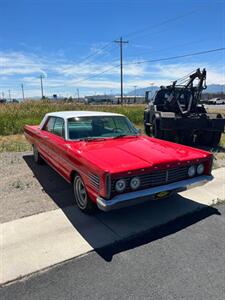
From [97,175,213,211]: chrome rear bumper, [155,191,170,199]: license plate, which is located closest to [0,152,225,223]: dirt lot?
[97,175,213,211]: chrome rear bumper

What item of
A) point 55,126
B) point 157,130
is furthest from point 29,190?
point 157,130

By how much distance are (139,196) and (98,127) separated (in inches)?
75.9

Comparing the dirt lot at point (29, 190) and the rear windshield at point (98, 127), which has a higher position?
the rear windshield at point (98, 127)

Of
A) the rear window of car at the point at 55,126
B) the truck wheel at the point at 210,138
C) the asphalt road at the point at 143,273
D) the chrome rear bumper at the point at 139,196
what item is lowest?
the asphalt road at the point at 143,273

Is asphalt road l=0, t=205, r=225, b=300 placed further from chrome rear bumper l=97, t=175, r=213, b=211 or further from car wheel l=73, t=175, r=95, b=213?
car wheel l=73, t=175, r=95, b=213

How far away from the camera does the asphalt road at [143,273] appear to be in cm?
235

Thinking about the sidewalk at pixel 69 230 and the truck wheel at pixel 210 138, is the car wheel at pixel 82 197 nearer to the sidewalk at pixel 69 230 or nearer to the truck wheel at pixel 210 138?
the sidewalk at pixel 69 230

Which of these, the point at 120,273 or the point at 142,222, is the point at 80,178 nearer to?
the point at 142,222

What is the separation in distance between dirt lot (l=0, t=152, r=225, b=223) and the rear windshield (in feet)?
3.60

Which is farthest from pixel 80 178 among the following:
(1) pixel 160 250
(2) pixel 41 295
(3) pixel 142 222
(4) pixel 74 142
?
(2) pixel 41 295

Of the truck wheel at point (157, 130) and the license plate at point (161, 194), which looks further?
the truck wheel at point (157, 130)

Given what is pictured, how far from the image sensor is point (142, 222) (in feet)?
12.0

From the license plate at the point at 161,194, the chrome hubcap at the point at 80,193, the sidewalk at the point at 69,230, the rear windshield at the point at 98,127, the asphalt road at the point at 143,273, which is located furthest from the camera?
the rear windshield at the point at 98,127

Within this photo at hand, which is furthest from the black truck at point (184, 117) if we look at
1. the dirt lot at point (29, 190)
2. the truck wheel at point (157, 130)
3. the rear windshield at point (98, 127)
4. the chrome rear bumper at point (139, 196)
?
the chrome rear bumper at point (139, 196)
